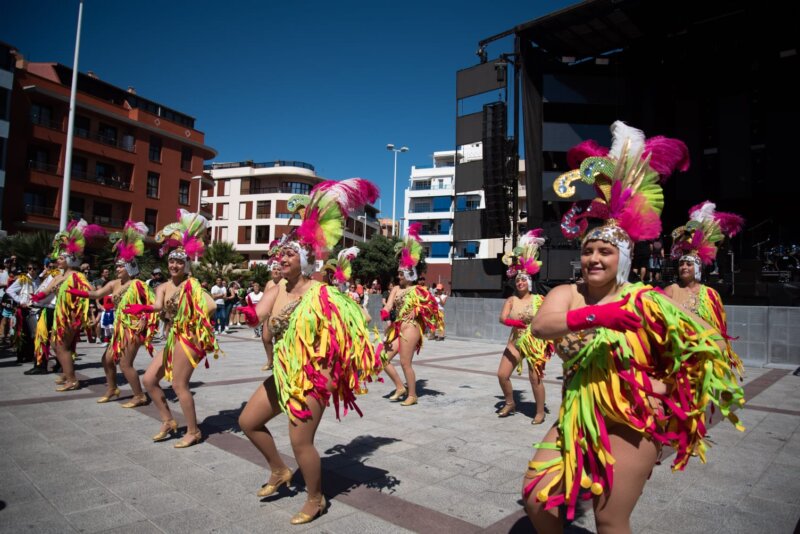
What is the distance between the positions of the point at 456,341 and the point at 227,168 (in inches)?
1886

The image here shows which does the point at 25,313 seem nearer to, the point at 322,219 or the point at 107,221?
the point at 322,219

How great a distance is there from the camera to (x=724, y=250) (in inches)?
636

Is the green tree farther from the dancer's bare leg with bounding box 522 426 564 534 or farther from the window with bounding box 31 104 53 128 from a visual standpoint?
the dancer's bare leg with bounding box 522 426 564 534

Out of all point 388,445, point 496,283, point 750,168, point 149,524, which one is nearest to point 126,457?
point 149,524

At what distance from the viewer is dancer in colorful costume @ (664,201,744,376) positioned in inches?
253

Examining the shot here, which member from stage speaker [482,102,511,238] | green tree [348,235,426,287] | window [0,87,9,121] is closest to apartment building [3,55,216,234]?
window [0,87,9,121]

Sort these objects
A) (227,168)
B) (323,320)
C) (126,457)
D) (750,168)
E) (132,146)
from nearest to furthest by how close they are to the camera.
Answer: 1. (323,320)
2. (126,457)
3. (750,168)
4. (132,146)
5. (227,168)

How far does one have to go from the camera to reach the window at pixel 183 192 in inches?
1527

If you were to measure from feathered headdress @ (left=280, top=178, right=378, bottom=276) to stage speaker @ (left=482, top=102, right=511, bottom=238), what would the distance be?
55.8 ft

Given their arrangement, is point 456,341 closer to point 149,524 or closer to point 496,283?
point 496,283

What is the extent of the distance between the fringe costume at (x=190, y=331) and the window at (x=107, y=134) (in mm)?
34571

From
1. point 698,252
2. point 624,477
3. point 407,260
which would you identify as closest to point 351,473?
point 624,477

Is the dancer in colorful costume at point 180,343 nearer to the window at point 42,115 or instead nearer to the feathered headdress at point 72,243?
the feathered headdress at point 72,243

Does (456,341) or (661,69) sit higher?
(661,69)
